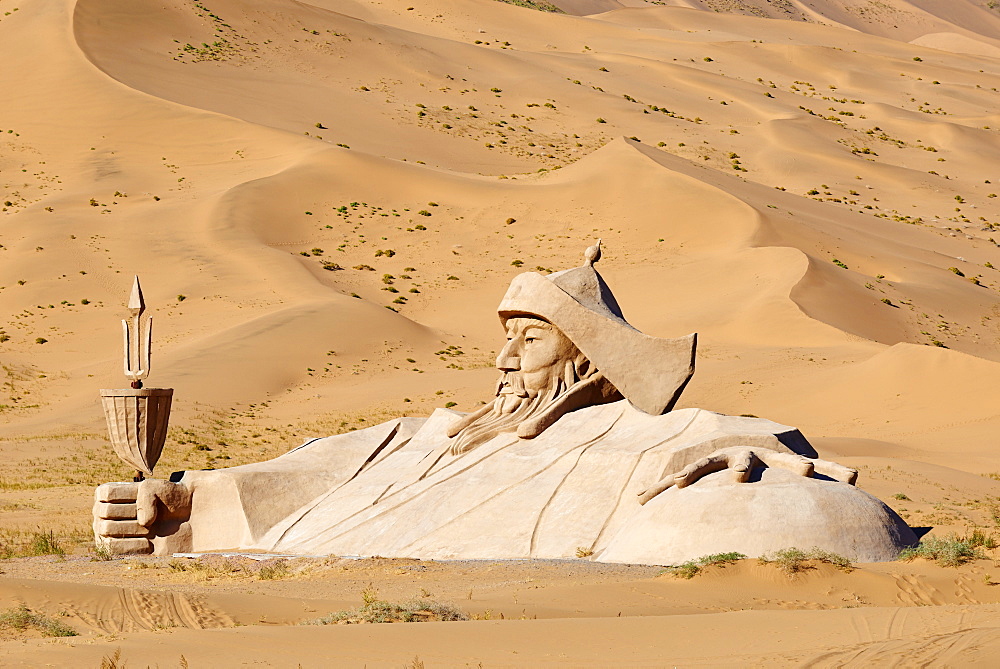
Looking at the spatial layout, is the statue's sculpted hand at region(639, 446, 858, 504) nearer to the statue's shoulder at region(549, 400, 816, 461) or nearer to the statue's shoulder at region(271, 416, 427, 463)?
the statue's shoulder at region(549, 400, 816, 461)

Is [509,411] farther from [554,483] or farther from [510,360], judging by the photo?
[554,483]

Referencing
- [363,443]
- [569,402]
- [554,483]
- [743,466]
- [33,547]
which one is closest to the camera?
[743,466]

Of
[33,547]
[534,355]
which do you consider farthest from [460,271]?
[534,355]

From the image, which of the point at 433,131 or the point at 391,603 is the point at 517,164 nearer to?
the point at 433,131

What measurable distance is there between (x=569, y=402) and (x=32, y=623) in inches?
236

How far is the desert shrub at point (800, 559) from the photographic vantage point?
30.8 feet

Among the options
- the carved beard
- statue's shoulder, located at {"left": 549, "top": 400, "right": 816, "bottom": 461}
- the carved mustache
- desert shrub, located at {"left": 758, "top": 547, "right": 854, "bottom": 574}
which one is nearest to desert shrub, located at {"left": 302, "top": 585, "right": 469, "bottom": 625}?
desert shrub, located at {"left": 758, "top": 547, "right": 854, "bottom": 574}

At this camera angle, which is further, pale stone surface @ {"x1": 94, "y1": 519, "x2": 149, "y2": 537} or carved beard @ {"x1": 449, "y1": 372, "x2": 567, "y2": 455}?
pale stone surface @ {"x1": 94, "y1": 519, "x2": 149, "y2": 537}

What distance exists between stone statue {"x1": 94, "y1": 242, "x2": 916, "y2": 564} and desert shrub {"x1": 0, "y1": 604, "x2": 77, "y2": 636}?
4380 mm

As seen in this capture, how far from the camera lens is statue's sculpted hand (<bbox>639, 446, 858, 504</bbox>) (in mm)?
10516

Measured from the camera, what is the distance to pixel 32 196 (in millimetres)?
51719

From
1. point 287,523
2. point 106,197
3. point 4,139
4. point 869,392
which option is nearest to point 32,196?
point 106,197

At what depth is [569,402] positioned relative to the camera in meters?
12.4

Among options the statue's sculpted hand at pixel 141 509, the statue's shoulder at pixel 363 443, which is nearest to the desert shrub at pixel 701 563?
the statue's shoulder at pixel 363 443
